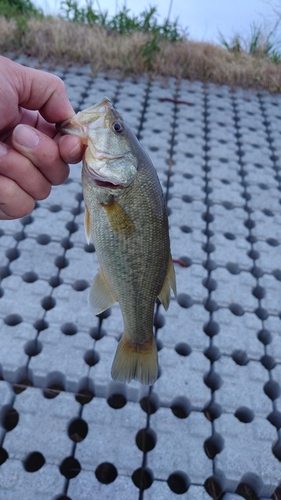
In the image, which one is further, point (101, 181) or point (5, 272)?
point (5, 272)

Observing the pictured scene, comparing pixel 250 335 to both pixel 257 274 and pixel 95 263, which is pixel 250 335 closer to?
pixel 257 274

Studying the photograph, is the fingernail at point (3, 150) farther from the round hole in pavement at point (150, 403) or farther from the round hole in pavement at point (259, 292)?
the round hole in pavement at point (259, 292)

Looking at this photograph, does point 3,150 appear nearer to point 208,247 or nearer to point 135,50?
point 208,247

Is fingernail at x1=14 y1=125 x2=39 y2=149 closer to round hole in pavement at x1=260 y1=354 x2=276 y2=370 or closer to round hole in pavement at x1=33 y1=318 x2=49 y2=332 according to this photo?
round hole in pavement at x1=33 y1=318 x2=49 y2=332

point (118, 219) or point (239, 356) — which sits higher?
point (118, 219)

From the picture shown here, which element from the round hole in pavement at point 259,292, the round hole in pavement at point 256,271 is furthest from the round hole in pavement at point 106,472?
the round hole in pavement at point 256,271

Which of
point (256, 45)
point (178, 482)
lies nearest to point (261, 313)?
point (178, 482)
